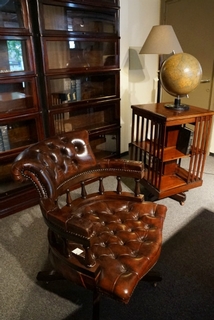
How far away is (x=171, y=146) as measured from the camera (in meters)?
2.18

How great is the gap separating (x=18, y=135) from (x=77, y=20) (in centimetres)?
121

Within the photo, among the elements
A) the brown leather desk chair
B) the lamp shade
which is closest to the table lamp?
the lamp shade

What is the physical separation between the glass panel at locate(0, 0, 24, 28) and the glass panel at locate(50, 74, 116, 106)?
1.67ft

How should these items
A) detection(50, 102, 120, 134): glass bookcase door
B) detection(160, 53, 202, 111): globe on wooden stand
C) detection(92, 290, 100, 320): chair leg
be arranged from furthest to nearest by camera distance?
detection(50, 102, 120, 134): glass bookcase door
detection(160, 53, 202, 111): globe on wooden stand
detection(92, 290, 100, 320): chair leg

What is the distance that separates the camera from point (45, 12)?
6.43 ft

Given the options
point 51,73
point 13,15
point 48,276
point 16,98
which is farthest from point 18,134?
point 48,276

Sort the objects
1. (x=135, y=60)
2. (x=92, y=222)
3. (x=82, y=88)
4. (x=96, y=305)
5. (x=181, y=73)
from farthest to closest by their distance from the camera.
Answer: (x=135, y=60), (x=82, y=88), (x=181, y=73), (x=92, y=222), (x=96, y=305)

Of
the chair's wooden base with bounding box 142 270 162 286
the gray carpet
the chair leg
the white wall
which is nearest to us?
the chair leg

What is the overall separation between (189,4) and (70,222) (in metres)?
3.12

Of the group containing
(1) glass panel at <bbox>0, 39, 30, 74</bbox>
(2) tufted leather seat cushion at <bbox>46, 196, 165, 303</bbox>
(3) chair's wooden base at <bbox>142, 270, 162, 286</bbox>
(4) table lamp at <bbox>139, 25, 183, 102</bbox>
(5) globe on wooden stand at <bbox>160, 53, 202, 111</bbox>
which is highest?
(4) table lamp at <bbox>139, 25, 183, 102</bbox>

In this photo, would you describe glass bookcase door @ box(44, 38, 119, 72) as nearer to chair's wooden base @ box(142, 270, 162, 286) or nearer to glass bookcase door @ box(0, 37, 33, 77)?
glass bookcase door @ box(0, 37, 33, 77)

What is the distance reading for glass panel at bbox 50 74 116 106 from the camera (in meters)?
2.24

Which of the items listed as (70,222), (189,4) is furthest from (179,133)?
(189,4)

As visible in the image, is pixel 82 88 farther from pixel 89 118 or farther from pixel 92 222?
pixel 92 222
